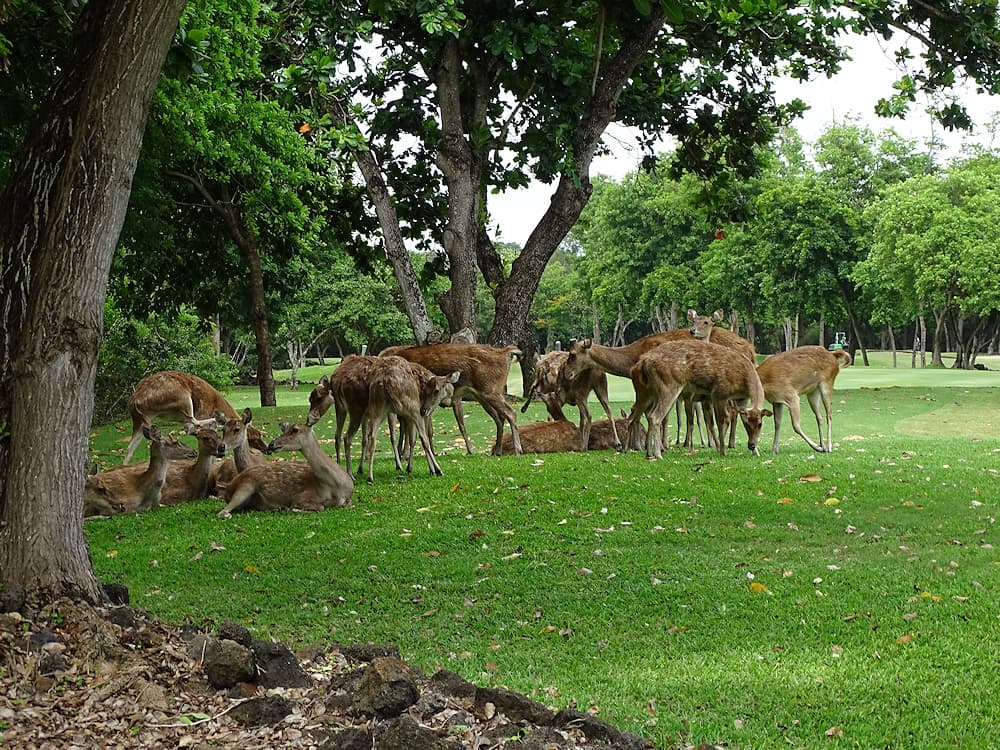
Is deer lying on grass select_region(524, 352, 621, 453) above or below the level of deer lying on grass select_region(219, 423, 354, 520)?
above

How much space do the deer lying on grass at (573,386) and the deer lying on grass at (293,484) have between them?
15.4ft

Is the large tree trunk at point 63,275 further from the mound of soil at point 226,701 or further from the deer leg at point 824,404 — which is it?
the deer leg at point 824,404

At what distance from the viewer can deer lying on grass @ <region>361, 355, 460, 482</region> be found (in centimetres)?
1140

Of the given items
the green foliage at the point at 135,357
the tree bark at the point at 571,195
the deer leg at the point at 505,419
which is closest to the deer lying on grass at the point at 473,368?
the deer leg at the point at 505,419

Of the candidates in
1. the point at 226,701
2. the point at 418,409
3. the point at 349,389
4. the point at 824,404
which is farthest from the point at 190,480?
the point at 824,404

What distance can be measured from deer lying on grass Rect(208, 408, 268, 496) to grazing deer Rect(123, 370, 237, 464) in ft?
3.96

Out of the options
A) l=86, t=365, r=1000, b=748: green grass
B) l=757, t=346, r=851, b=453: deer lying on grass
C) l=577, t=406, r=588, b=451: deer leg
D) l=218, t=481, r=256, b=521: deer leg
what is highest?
l=757, t=346, r=851, b=453: deer lying on grass

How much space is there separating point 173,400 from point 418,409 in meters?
3.73

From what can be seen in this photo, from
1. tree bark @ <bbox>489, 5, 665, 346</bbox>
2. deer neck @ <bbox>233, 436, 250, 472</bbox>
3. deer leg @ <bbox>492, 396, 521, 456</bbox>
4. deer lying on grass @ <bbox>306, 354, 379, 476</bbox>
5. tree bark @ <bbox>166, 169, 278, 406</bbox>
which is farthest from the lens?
tree bark @ <bbox>166, 169, 278, 406</bbox>

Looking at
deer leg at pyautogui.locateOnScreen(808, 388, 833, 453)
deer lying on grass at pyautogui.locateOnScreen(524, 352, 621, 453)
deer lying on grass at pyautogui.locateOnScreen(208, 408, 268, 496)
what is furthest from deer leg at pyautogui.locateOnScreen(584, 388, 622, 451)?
deer lying on grass at pyautogui.locateOnScreen(208, 408, 268, 496)

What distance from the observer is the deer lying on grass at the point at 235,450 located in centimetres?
1073

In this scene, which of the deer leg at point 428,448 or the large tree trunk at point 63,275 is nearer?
the large tree trunk at point 63,275

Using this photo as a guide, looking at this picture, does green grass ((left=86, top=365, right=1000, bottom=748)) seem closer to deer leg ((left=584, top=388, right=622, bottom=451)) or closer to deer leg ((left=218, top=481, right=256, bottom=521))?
deer leg ((left=218, top=481, right=256, bottom=521))

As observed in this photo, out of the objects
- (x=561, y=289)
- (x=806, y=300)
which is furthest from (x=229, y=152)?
(x=561, y=289)
